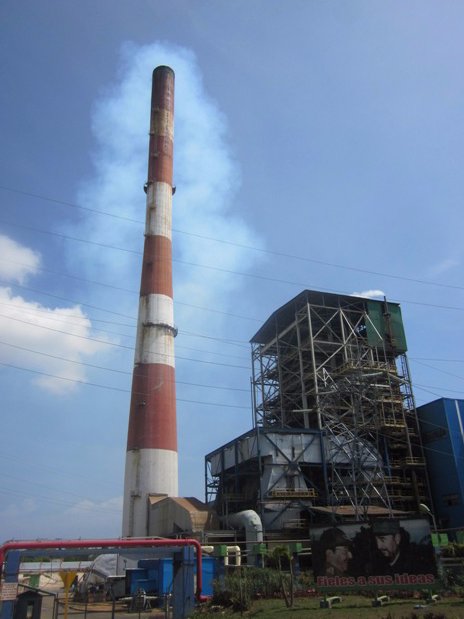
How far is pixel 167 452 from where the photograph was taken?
4275 cm

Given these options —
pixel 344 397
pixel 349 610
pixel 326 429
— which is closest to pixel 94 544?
pixel 349 610

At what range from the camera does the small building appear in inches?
1784

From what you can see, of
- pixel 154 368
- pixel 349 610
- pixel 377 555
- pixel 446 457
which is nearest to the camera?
pixel 349 610

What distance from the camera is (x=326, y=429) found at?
46031 mm

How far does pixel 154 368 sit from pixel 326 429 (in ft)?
51.7

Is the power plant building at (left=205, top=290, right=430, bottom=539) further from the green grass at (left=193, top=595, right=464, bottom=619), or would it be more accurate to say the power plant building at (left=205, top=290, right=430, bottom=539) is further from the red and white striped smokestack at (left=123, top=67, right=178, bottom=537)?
the green grass at (left=193, top=595, right=464, bottom=619)

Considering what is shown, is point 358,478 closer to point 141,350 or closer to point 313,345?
point 313,345

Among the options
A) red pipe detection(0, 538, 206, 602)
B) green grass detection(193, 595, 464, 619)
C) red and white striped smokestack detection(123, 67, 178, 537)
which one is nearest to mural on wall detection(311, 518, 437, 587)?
green grass detection(193, 595, 464, 619)

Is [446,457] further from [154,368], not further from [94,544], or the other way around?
[94,544]

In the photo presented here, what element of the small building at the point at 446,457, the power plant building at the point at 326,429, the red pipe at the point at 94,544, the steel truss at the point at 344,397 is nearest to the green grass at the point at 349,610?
the red pipe at the point at 94,544

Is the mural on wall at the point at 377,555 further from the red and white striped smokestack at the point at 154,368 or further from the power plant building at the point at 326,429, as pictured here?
the red and white striped smokestack at the point at 154,368

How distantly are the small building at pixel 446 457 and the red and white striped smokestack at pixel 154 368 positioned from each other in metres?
23.4

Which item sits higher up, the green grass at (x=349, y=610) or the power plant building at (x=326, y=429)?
the power plant building at (x=326, y=429)

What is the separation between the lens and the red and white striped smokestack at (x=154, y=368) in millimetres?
42094
